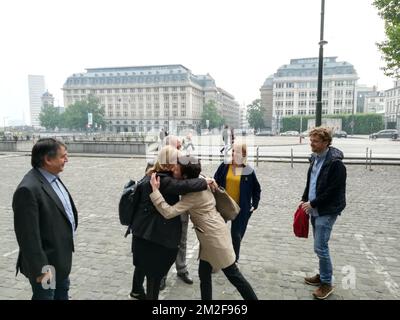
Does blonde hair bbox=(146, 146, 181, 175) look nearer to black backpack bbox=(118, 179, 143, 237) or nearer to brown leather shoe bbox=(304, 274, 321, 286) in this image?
black backpack bbox=(118, 179, 143, 237)

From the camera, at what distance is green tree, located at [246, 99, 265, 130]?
317ft

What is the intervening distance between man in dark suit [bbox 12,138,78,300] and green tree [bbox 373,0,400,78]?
51.3 feet

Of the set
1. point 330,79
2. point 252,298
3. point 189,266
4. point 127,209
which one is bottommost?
point 189,266

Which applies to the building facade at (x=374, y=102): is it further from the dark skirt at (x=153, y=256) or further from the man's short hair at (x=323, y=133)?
the dark skirt at (x=153, y=256)

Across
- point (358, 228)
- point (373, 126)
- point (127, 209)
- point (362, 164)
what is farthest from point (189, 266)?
point (373, 126)

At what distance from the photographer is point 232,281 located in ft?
10.2

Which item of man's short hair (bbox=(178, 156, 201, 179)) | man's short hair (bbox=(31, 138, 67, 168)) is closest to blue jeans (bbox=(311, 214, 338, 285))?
man's short hair (bbox=(178, 156, 201, 179))

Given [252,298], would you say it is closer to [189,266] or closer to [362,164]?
Result: [189,266]

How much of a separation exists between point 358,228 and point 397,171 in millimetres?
9585

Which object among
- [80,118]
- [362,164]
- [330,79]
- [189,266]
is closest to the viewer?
[189,266]

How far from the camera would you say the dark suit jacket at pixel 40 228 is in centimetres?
232

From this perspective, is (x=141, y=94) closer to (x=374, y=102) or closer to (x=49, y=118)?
(x=49, y=118)

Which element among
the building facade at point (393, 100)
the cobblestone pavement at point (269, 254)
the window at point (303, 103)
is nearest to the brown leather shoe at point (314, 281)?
the cobblestone pavement at point (269, 254)

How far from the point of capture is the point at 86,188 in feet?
34.0
